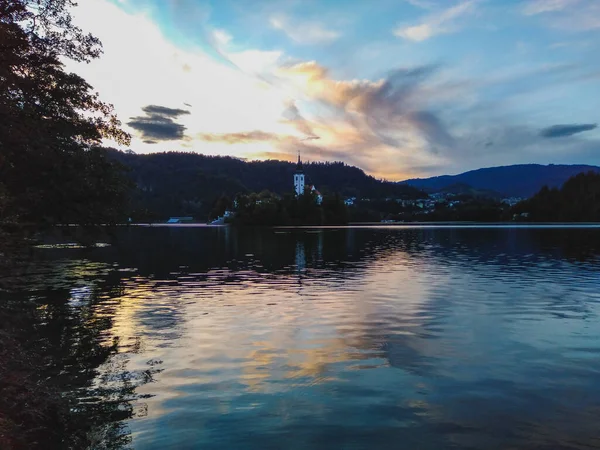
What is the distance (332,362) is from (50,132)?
1522 cm

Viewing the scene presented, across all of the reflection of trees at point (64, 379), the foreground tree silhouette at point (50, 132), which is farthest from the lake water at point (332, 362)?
the foreground tree silhouette at point (50, 132)

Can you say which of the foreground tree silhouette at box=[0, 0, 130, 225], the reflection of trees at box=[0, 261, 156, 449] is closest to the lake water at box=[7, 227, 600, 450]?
the reflection of trees at box=[0, 261, 156, 449]

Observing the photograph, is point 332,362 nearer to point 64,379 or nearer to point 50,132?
point 64,379

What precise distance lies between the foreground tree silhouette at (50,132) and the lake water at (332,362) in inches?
246

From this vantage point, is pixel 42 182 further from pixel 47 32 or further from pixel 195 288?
pixel 195 288

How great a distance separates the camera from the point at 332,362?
18.6 m

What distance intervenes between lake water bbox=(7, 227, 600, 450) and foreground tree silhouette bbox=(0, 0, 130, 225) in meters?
6.25

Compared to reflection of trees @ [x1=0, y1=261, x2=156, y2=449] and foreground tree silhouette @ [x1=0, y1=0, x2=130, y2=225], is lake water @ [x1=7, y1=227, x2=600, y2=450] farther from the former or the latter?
foreground tree silhouette @ [x1=0, y1=0, x2=130, y2=225]

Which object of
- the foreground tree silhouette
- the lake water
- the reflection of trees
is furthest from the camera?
the foreground tree silhouette

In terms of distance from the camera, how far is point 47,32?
21203 mm

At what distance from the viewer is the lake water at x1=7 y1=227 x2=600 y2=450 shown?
41.4 ft

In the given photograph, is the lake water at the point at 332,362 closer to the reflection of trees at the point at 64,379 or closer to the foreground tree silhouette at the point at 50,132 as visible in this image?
the reflection of trees at the point at 64,379

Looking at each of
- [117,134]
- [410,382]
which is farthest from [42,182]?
[410,382]

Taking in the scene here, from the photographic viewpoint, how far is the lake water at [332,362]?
1263 centimetres
